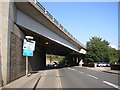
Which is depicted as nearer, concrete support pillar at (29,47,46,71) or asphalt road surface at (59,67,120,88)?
asphalt road surface at (59,67,120,88)

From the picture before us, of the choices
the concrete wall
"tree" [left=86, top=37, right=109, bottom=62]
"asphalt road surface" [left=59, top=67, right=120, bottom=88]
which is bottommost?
"asphalt road surface" [left=59, top=67, right=120, bottom=88]

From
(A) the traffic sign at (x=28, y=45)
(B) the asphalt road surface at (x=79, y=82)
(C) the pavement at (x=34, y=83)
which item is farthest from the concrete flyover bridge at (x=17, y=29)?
(B) the asphalt road surface at (x=79, y=82)

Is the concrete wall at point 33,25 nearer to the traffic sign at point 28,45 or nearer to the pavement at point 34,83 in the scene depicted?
the traffic sign at point 28,45

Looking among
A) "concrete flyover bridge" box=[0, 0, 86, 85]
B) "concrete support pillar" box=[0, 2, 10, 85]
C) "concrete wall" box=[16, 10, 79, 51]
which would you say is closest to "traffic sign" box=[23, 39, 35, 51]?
"concrete flyover bridge" box=[0, 0, 86, 85]

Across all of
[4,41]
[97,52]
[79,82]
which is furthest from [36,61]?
[97,52]

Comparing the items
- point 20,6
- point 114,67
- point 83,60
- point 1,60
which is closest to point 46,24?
point 20,6

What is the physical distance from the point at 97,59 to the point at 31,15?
4997 cm

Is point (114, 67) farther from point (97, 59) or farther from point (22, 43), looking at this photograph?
point (97, 59)

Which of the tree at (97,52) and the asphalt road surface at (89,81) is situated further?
the tree at (97,52)

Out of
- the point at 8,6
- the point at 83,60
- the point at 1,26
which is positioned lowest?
the point at 83,60

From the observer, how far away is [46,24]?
25.8 meters

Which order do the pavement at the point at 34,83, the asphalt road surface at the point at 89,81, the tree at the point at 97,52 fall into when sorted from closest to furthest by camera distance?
the pavement at the point at 34,83 → the asphalt road surface at the point at 89,81 → the tree at the point at 97,52

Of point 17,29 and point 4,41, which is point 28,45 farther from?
point 4,41

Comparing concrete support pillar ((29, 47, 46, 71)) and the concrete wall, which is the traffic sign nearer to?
the concrete wall
